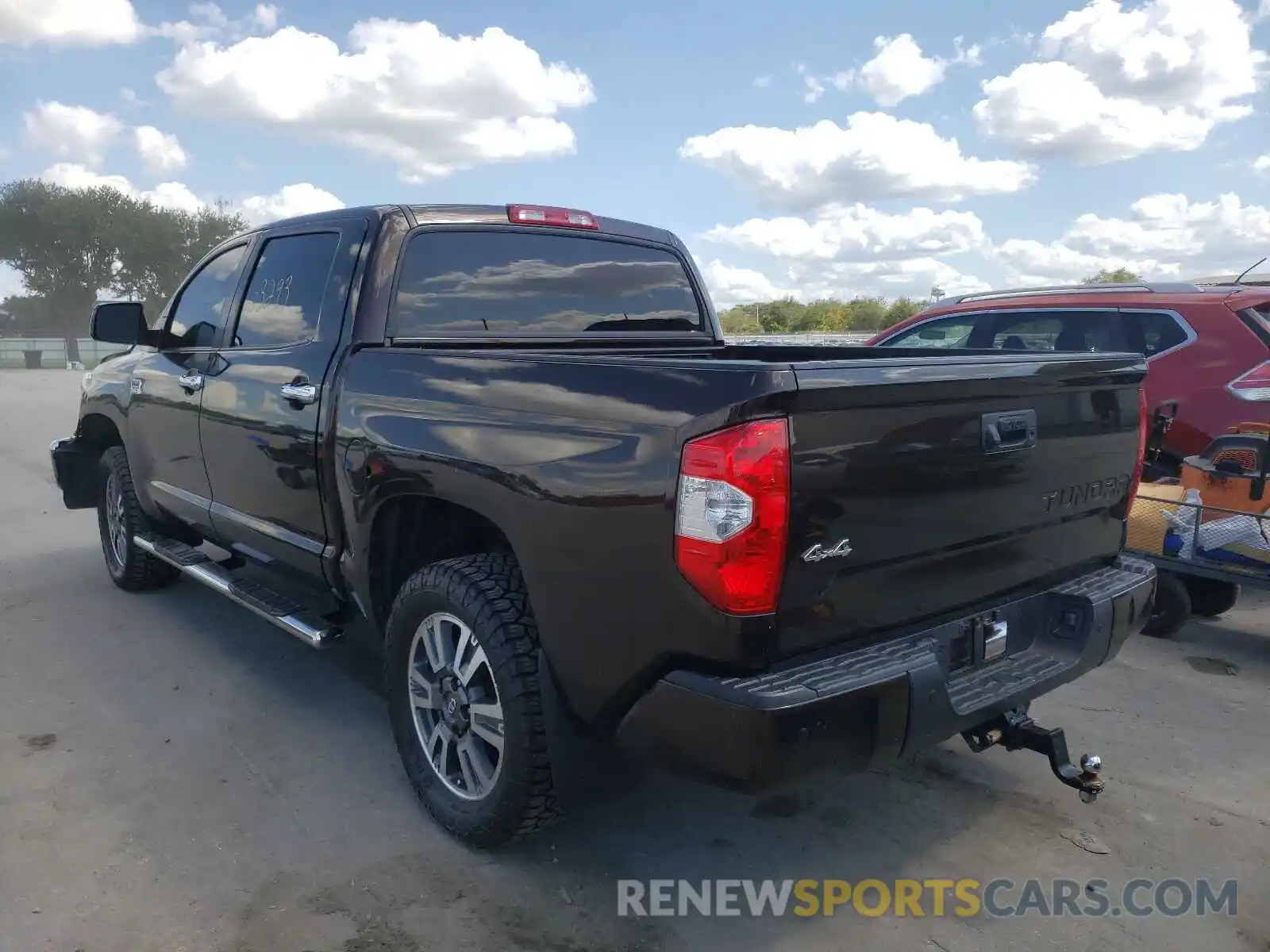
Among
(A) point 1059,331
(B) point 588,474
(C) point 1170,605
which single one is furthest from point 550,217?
(A) point 1059,331

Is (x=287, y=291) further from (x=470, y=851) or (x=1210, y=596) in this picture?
(x=1210, y=596)

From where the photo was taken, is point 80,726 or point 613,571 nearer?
point 613,571

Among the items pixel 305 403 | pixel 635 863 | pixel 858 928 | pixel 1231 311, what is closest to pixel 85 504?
pixel 305 403

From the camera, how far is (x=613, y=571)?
244 centimetres

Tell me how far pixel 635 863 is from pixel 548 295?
7.32 ft

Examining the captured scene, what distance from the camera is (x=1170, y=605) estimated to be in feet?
16.3

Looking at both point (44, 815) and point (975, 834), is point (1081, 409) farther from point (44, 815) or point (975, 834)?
point (44, 815)

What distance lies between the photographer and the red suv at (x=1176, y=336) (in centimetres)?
623

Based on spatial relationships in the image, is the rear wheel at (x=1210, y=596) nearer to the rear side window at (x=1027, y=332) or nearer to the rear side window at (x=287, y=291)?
the rear side window at (x=1027, y=332)

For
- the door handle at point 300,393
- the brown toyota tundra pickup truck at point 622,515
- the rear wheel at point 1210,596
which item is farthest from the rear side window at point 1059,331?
the door handle at point 300,393

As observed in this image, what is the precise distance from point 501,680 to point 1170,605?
12.4ft

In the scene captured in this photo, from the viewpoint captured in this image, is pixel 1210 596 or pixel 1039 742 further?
pixel 1210 596

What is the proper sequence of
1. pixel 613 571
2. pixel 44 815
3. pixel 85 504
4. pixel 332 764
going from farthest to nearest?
1. pixel 85 504
2. pixel 332 764
3. pixel 44 815
4. pixel 613 571

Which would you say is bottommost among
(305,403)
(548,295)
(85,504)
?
(85,504)
